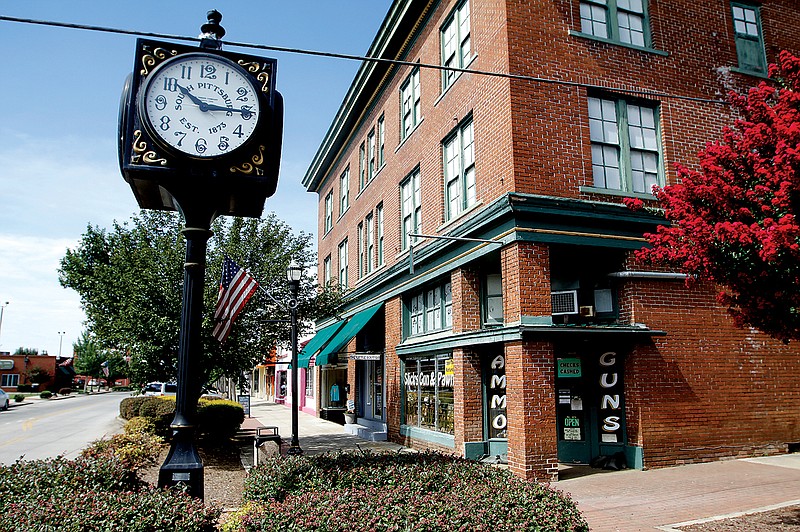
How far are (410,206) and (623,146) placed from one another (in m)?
7.50

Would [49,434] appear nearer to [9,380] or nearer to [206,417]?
[206,417]

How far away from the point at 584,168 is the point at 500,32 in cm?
343

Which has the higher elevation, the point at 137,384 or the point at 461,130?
the point at 461,130

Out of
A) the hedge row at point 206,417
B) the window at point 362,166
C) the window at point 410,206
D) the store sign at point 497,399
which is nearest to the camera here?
the store sign at point 497,399

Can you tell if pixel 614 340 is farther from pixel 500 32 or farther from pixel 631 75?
pixel 500 32

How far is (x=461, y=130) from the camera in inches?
619

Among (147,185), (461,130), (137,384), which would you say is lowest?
(137,384)

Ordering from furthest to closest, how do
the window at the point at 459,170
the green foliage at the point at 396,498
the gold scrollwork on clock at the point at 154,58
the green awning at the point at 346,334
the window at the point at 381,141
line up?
the window at the point at 381,141
the green awning at the point at 346,334
the window at the point at 459,170
the gold scrollwork on clock at the point at 154,58
the green foliage at the point at 396,498

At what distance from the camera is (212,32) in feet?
19.9

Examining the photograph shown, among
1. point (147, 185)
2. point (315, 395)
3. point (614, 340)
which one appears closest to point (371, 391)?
point (315, 395)

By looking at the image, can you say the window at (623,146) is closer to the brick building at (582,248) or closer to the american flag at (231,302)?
the brick building at (582,248)

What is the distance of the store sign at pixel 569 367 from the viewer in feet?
41.5

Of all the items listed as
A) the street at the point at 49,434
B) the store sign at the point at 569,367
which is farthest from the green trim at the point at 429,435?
the street at the point at 49,434

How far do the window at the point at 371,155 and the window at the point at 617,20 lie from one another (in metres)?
11.5
